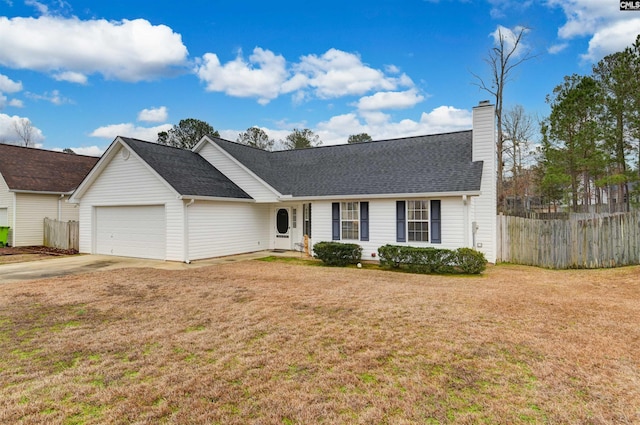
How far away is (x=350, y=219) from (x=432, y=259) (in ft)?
13.1

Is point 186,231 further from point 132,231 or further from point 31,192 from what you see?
point 31,192

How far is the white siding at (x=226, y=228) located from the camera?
46.6ft

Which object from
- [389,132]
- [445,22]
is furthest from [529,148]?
[445,22]

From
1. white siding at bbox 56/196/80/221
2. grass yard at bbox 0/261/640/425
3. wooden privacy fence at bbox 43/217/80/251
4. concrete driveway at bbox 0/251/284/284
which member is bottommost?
grass yard at bbox 0/261/640/425

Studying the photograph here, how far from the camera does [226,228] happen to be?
51.3 feet

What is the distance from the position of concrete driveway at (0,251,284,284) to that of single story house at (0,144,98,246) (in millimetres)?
5848

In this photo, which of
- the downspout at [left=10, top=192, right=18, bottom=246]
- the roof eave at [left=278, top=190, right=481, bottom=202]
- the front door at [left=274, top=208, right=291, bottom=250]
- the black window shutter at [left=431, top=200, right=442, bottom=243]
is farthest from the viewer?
the downspout at [left=10, top=192, right=18, bottom=246]

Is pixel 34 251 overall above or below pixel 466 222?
below

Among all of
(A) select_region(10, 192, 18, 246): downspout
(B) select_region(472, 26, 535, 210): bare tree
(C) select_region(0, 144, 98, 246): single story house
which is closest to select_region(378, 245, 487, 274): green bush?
(B) select_region(472, 26, 535, 210): bare tree

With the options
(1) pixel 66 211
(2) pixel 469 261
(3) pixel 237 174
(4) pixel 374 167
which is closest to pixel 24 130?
(1) pixel 66 211

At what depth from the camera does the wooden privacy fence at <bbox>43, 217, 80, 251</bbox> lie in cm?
1742

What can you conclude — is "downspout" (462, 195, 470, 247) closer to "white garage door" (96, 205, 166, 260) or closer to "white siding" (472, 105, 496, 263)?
"white siding" (472, 105, 496, 263)

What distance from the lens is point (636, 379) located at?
4.02 meters

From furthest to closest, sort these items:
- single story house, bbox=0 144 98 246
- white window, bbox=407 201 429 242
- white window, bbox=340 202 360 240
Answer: single story house, bbox=0 144 98 246 < white window, bbox=340 202 360 240 < white window, bbox=407 201 429 242
